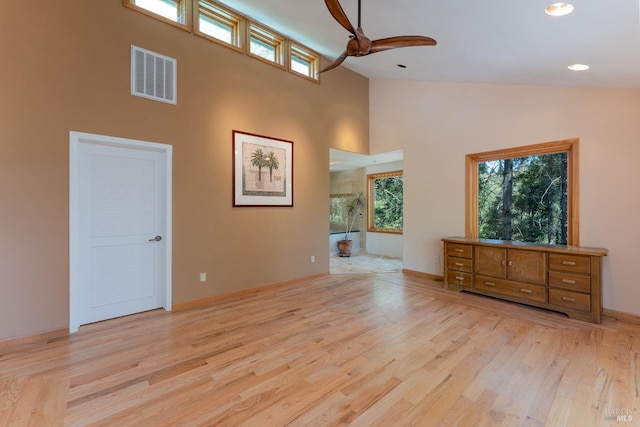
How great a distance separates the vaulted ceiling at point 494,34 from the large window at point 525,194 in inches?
38.7

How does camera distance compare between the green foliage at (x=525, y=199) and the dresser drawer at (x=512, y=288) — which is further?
the green foliage at (x=525, y=199)

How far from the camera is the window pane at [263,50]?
4.50m

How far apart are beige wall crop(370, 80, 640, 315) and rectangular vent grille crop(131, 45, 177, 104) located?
3932mm

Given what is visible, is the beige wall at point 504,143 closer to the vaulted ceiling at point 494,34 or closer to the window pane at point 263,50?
the vaulted ceiling at point 494,34

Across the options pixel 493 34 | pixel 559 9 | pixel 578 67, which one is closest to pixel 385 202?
pixel 578 67

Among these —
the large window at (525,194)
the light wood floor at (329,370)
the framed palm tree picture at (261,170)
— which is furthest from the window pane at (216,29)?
the large window at (525,194)

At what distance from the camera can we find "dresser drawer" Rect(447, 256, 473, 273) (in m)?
4.32

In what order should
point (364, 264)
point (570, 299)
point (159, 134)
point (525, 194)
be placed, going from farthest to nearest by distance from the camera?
point (364, 264) < point (525, 194) < point (159, 134) < point (570, 299)

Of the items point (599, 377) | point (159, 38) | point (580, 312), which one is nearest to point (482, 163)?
point (580, 312)

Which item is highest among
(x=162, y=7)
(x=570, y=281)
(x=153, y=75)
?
(x=162, y=7)

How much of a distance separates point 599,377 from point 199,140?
4.70 meters

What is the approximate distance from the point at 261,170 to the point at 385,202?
442 centimetres

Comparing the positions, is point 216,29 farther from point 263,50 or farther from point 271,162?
point 271,162

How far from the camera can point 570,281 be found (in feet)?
11.2
